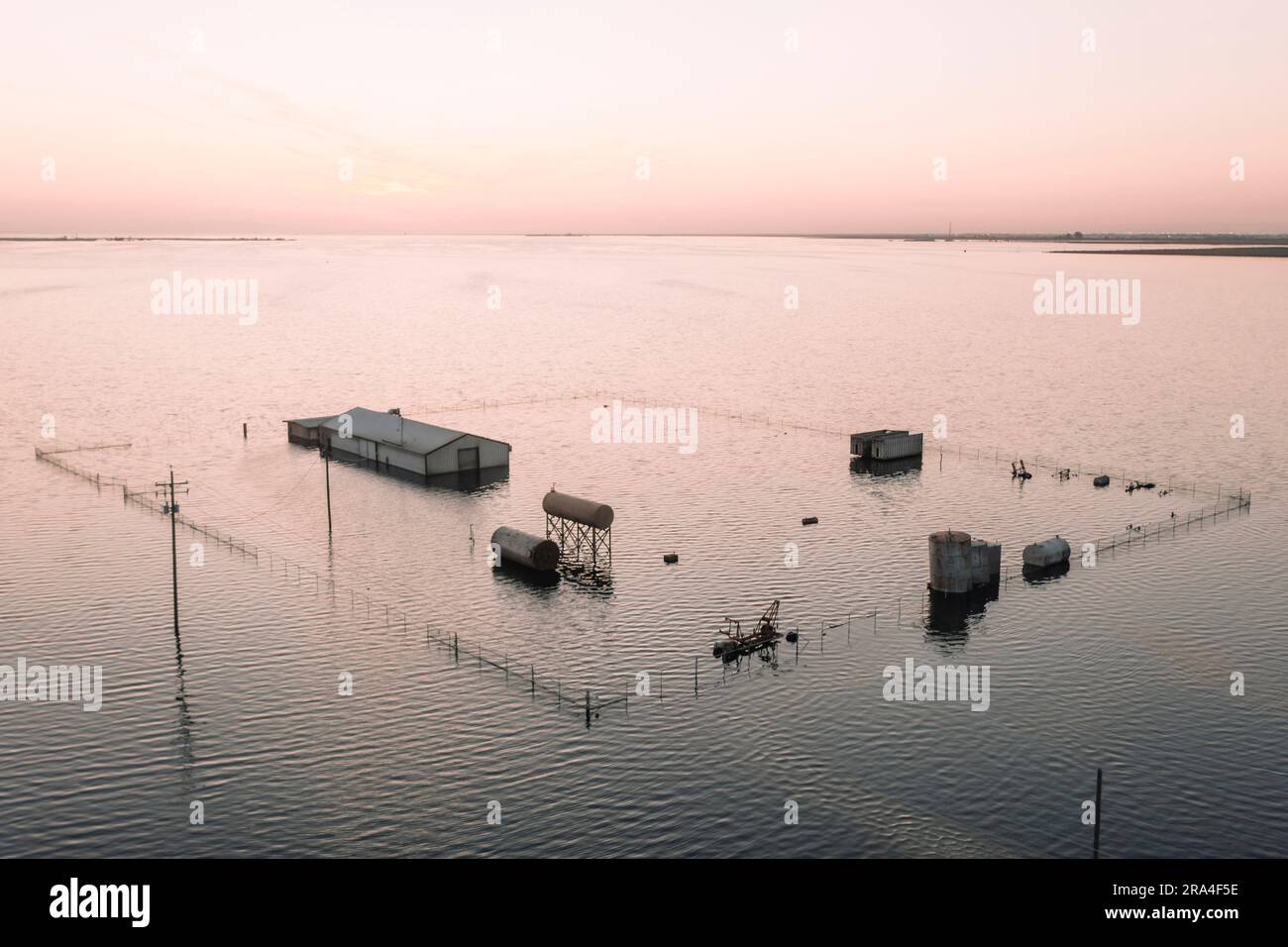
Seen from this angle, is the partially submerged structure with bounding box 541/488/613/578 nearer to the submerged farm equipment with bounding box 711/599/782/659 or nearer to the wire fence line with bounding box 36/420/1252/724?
the wire fence line with bounding box 36/420/1252/724

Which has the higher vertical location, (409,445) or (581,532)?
(409,445)

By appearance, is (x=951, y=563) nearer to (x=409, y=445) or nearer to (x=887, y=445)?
(x=887, y=445)

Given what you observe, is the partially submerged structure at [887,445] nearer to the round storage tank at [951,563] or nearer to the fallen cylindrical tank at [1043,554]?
the fallen cylindrical tank at [1043,554]

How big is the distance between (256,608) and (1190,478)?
4962 inches

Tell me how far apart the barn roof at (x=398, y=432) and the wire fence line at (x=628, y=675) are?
33.6 metres

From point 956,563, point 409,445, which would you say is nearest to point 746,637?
point 956,563

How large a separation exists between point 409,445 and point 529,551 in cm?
5001

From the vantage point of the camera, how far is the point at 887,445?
535 feet

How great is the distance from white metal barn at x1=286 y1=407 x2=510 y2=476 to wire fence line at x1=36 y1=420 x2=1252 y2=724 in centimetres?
3255

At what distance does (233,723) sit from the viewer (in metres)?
75.4

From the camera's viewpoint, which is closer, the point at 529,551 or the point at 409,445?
the point at 529,551
